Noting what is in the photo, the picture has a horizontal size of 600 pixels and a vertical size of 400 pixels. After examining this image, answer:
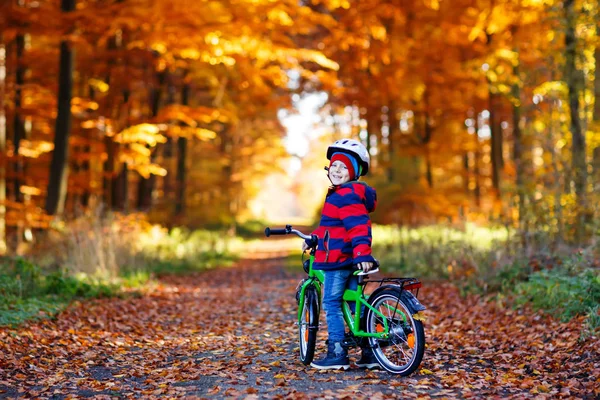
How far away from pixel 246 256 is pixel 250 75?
7.55m

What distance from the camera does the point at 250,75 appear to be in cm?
1544

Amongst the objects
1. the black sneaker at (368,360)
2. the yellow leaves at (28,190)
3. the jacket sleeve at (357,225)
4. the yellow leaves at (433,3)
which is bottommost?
the black sneaker at (368,360)

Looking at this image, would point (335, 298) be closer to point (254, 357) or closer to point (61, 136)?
point (254, 357)

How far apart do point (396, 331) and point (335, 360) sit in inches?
25.5

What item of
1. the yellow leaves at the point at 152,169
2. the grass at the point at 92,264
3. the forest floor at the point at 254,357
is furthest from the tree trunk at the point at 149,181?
the forest floor at the point at 254,357

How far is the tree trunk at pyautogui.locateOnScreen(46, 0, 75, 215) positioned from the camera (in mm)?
13836

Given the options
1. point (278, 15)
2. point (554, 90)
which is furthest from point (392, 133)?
point (554, 90)

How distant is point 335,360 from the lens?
568 cm

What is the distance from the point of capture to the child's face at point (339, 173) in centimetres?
566

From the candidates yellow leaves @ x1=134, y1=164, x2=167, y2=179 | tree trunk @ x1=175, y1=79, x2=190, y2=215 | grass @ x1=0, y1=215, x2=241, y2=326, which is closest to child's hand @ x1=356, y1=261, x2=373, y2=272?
grass @ x1=0, y1=215, x2=241, y2=326

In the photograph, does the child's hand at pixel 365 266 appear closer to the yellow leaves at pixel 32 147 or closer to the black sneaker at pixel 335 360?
the black sneaker at pixel 335 360

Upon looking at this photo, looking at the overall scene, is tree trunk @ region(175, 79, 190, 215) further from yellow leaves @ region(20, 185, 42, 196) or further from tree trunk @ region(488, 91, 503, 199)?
tree trunk @ region(488, 91, 503, 199)

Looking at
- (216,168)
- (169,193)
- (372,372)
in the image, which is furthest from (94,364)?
(216,168)

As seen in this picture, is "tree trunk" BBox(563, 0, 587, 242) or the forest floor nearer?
the forest floor
